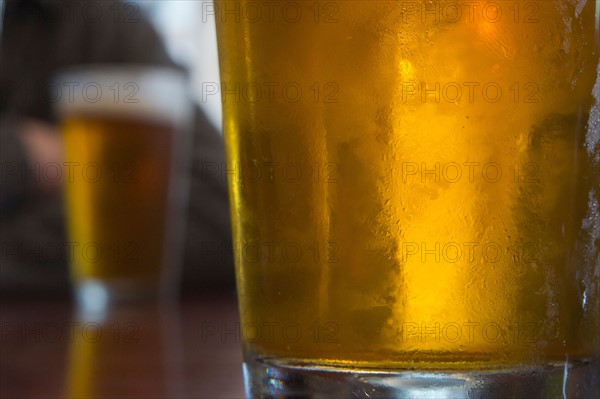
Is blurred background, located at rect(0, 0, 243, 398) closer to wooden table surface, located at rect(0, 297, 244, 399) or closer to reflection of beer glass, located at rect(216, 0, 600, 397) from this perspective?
wooden table surface, located at rect(0, 297, 244, 399)

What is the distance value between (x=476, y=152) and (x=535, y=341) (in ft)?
0.36

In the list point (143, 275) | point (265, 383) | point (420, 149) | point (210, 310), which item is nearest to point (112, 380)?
point (265, 383)

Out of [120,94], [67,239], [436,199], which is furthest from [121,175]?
[436,199]

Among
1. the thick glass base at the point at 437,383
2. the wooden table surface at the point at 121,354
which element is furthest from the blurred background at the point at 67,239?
the thick glass base at the point at 437,383

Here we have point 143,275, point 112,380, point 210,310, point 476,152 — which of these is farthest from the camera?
point 143,275

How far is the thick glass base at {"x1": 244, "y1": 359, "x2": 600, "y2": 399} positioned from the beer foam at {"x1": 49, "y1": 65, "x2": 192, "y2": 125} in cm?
126

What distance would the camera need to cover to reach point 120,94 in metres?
1.65

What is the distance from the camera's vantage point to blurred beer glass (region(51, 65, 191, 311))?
1.61 meters

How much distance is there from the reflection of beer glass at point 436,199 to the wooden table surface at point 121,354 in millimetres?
139

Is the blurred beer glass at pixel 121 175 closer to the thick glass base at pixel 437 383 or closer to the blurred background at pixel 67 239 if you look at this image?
the blurred background at pixel 67 239

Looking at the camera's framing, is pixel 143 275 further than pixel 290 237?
Yes

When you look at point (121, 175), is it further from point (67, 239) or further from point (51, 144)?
point (51, 144)

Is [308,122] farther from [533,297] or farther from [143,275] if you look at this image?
[143,275]

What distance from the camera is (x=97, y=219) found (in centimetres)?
162
